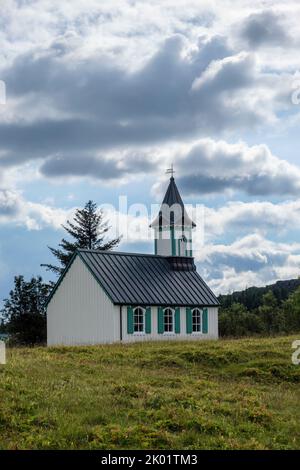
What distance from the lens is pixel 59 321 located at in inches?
1551

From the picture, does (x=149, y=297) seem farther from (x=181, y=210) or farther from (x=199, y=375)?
(x=199, y=375)

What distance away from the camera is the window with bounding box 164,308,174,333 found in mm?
39656

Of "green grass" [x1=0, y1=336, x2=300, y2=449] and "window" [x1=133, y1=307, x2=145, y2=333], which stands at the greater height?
"window" [x1=133, y1=307, x2=145, y2=333]

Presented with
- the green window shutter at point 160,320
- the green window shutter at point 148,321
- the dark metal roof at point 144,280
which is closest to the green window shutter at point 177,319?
the dark metal roof at point 144,280

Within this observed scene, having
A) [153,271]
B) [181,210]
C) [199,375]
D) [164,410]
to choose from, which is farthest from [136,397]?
[181,210]

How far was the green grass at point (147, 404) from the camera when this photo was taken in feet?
42.2

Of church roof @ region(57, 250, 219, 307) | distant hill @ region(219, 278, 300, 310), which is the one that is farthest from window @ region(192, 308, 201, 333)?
distant hill @ region(219, 278, 300, 310)

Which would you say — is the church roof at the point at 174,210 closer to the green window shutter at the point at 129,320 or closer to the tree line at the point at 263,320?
the green window shutter at the point at 129,320

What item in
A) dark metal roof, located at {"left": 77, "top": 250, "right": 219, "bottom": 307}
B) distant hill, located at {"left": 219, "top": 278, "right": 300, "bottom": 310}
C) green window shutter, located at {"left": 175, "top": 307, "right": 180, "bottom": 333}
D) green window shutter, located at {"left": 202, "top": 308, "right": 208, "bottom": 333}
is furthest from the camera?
distant hill, located at {"left": 219, "top": 278, "right": 300, "bottom": 310}

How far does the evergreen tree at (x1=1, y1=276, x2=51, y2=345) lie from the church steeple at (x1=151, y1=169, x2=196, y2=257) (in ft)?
33.5

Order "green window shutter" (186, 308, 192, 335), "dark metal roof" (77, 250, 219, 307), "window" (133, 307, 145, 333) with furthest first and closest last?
1. "green window shutter" (186, 308, 192, 335)
2. "window" (133, 307, 145, 333)
3. "dark metal roof" (77, 250, 219, 307)

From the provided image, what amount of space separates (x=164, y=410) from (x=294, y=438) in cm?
261

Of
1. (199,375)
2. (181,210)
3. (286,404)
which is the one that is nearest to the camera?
(286,404)

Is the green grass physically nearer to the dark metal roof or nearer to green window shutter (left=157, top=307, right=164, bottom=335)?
the dark metal roof
